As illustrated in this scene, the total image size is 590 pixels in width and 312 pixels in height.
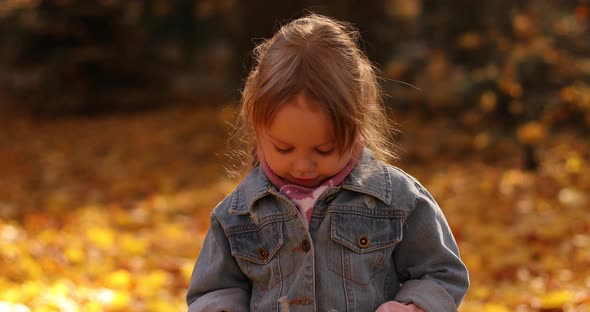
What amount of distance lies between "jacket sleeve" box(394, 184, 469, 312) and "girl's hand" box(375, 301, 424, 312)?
0.05ft

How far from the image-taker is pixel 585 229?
15.3 feet

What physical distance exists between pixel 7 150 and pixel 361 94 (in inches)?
242

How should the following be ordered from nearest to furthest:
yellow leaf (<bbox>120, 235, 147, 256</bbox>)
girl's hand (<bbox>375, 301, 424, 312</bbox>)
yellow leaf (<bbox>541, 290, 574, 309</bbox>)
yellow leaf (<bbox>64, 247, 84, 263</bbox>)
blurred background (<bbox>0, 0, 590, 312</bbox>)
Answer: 1. girl's hand (<bbox>375, 301, 424, 312</bbox>)
2. yellow leaf (<bbox>541, 290, 574, 309</bbox>)
3. blurred background (<bbox>0, 0, 590, 312</bbox>)
4. yellow leaf (<bbox>64, 247, 84, 263</bbox>)
5. yellow leaf (<bbox>120, 235, 147, 256</bbox>)

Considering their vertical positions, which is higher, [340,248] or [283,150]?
[283,150]

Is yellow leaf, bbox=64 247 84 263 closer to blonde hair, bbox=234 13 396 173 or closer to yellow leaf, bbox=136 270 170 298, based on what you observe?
yellow leaf, bbox=136 270 170 298

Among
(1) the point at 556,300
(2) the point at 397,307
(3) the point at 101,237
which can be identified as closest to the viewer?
(2) the point at 397,307

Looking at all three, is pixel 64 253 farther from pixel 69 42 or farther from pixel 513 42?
pixel 69 42

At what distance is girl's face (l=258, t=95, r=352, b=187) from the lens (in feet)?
6.04

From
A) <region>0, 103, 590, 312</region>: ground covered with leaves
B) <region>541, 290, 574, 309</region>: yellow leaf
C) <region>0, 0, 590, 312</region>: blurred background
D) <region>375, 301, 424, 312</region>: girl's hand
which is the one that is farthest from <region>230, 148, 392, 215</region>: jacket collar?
<region>541, 290, 574, 309</region>: yellow leaf

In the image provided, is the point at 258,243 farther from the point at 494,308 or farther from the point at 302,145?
the point at 494,308

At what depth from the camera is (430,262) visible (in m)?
2.01

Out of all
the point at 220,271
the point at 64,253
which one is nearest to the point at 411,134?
the point at 64,253

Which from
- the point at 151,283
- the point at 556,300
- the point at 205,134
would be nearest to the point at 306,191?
the point at 556,300

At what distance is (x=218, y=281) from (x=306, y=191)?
309 mm
